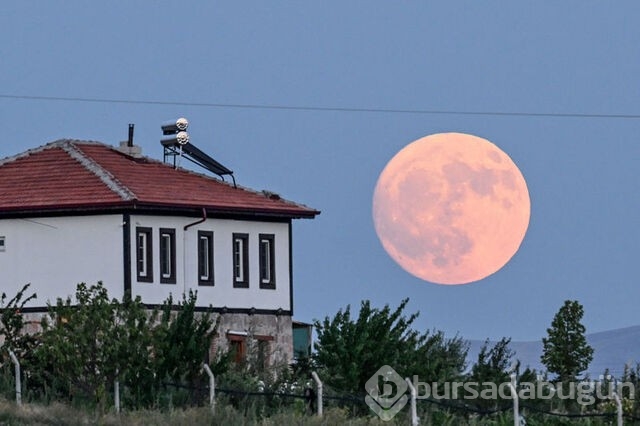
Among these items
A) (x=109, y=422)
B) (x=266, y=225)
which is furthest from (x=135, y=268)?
(x=109, y=422)

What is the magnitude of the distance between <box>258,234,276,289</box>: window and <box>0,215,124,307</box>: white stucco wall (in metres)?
5.72

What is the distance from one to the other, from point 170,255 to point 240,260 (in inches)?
113

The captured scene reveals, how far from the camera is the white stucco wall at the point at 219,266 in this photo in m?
54.4

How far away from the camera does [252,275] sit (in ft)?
189

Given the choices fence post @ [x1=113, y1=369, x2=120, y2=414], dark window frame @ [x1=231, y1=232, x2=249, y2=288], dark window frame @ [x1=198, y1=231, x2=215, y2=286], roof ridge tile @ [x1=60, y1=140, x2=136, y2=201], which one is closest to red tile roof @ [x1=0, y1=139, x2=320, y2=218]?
roof ridge tile @ [x1=60, y1=140, x2=136, y2=201]

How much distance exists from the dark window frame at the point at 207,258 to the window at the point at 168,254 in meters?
1.04

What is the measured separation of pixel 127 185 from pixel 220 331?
16.5 ft

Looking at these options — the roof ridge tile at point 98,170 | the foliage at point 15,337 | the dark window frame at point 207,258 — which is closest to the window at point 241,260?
the dark window frame at point 207,258

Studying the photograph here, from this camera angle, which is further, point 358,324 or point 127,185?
point 127,185

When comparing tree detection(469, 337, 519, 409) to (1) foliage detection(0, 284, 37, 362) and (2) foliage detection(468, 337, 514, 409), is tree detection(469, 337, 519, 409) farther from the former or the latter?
(1) foliage detection(0, 284, 37, 362)

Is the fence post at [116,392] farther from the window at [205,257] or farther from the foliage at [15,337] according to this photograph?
the window at [205,257]

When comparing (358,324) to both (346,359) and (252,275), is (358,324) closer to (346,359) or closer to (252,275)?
(346,359)

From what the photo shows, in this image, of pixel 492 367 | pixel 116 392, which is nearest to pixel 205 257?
pixel 492 367

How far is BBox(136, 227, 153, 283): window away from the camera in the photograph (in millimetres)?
54062
